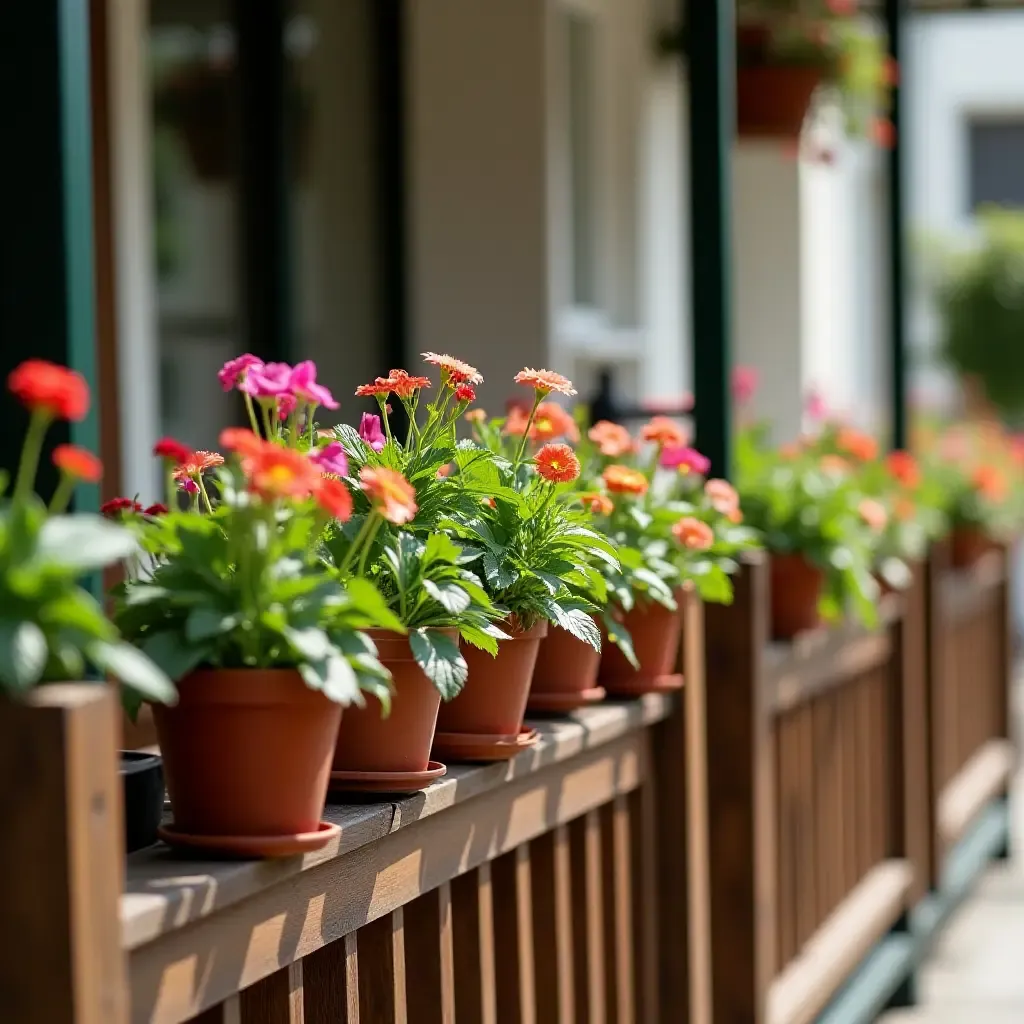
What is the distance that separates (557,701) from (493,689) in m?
0.30

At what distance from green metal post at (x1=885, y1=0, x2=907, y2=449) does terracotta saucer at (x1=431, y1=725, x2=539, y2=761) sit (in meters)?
2.80

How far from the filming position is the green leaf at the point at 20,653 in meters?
1.08

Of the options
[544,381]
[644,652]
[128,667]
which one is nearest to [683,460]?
[644,652]

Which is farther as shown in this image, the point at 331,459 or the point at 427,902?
the point at 427,902

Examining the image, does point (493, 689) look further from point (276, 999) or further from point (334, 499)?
point (334, 499)

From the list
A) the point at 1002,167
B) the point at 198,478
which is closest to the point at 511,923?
the point at 198,478

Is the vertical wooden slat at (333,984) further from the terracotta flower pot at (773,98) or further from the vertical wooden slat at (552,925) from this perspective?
the terracotta flower pot at (773,98)

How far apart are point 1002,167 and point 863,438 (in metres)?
8.61

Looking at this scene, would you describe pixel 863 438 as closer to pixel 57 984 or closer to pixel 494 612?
pixel 494 612

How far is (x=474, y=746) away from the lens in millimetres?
1789

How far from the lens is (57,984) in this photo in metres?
1.14

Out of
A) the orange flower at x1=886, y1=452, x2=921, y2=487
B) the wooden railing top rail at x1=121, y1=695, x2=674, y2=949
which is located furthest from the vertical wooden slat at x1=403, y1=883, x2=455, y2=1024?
the orange flower at x1=886, y1=452, x2=921, y2=487

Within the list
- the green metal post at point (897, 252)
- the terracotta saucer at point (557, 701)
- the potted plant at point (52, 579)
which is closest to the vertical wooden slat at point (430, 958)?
the terracotta saucer at point (557, 701)

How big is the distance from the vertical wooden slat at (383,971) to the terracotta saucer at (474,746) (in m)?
0.20
